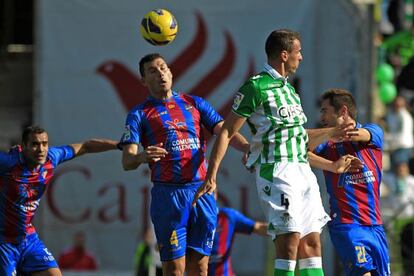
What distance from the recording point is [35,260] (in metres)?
11.7

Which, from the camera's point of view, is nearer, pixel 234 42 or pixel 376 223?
pixel 376 223

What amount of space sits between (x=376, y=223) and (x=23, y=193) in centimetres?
370

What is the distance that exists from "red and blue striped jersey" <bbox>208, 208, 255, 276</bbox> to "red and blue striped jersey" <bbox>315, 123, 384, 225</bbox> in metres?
2.21

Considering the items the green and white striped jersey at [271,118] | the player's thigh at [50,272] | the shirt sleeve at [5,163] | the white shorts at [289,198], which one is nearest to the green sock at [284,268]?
the white shorts at [289,198]

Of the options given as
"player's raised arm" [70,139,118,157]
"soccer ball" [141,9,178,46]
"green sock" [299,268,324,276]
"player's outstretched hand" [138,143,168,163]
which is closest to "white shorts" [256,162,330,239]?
"green sock" [299,268,324,276]

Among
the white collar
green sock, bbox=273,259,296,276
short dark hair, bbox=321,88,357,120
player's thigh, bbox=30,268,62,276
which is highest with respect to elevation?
the white collar

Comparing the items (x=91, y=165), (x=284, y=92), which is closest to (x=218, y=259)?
(x=284, y=92)

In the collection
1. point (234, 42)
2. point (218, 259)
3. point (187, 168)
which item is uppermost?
point (234, 42)

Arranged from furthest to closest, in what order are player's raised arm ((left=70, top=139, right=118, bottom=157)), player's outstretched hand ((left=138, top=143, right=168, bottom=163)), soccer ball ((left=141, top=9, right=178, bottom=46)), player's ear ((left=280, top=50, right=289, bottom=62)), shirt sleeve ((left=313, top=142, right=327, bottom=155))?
1. player's raised arm ((left=70, top=139, right=118, bottom=157))
2. soccer ball ((left=141, top=9, right=178, bottom=46))
3. shirt sleeve ((left=313, top=142, right=327, bottom=155))
4. player's outstretched hand ((left=138, top=143, right=168, bottom=163))
5. player's ear ((left=280, top=50, right=289, bottom=62))

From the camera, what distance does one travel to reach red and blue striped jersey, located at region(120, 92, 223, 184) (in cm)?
1053

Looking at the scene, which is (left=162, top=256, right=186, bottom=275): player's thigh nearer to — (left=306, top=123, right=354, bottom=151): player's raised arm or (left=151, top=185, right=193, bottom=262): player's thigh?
(left=151, top=185, right=193, bottom=262): player's thigh

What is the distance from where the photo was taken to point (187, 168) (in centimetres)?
1055

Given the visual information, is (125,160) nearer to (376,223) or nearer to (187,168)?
(187,168)

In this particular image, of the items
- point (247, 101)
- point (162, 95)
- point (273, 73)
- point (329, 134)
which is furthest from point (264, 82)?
point (162, 95)
